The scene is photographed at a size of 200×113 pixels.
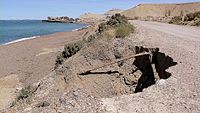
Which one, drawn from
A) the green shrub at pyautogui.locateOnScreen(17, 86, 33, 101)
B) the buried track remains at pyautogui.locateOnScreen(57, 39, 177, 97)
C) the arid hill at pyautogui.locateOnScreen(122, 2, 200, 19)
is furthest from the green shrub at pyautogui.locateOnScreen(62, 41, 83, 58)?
the arid hill at pyautogui.locateOnScreen(122, 2, 200, 19)

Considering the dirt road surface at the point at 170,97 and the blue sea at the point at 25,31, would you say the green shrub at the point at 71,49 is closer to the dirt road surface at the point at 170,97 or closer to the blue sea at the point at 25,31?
the dirt road surface at the point at 170,97

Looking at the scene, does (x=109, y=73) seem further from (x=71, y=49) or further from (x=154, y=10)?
(x=154, y=10)

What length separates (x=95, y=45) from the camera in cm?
1853

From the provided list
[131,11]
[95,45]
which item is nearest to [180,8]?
[131,11]

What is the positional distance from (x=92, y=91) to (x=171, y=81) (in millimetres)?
4995

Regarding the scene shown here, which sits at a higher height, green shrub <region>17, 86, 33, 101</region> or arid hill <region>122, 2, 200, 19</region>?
green shrub <region>17, 86, 33, 101</region>

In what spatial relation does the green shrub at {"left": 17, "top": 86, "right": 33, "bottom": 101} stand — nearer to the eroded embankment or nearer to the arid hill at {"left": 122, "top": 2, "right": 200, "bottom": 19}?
the eroded embankment

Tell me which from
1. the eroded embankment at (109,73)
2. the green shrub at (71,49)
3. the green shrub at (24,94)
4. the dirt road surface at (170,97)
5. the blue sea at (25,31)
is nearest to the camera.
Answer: the dirt road surface at (170,97)

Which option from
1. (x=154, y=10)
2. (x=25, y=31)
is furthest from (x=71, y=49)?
(x=154, y=10)

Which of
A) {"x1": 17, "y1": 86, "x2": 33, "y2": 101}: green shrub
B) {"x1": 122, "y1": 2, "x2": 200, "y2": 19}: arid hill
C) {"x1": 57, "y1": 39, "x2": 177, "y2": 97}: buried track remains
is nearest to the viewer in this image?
{"x1": 17, "y1": 86, "x2": 33, "y2": 101}: green shrub

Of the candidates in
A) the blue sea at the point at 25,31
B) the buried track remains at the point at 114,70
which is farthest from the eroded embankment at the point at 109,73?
the blue sea at the point at 25,31

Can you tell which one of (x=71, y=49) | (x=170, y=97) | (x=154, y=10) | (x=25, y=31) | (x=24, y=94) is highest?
(x=170, y=97)

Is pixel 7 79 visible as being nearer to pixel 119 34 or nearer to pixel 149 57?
pixel 119 34

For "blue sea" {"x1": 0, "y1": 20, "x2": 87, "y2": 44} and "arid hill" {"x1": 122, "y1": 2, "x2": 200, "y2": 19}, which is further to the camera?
"arid hill" {"x1": 122, "y1": 2, "x2": 200, "y2": 19}
